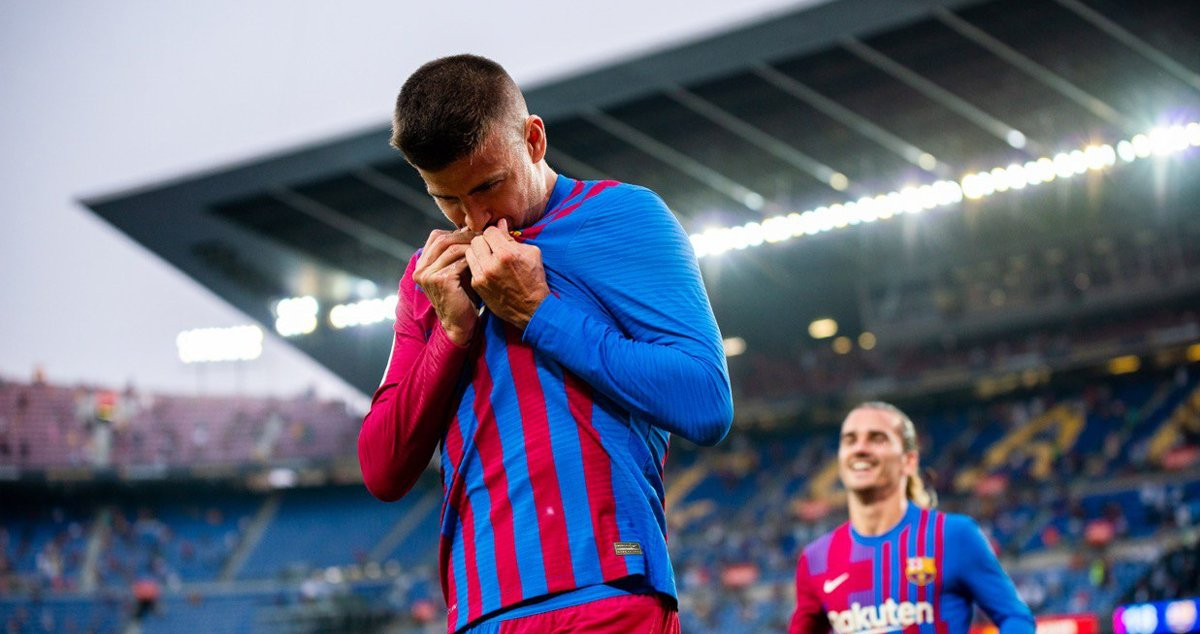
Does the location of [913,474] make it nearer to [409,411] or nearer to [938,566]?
[938,566]

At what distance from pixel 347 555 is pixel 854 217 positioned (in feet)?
57.1

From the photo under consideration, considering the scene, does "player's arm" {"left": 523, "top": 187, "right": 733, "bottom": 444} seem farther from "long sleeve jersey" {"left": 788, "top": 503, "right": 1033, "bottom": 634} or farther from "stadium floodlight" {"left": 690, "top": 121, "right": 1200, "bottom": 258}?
"stadium floodlight" {"left": 690, "top": 121, "right": 1200, "bottom": 258}

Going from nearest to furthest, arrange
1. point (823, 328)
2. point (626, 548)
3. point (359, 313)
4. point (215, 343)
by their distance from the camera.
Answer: point (626, 548) < point (359, 313) < point (823, 328) < point (215, 343)

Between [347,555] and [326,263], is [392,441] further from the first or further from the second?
[347,555]

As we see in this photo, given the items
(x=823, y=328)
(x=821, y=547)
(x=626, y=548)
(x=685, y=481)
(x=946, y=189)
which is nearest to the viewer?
(x=626, y=548)

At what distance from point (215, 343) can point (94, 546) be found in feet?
39.4

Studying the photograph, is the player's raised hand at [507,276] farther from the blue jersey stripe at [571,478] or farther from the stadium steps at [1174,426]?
the stadium steps at [1174,426]

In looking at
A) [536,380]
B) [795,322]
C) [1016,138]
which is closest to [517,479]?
[536,380]

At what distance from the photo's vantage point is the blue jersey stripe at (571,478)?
66.6 inches

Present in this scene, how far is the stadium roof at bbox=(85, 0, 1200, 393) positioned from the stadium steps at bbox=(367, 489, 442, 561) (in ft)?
23.6

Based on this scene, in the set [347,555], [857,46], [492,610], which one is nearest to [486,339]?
[492,610]

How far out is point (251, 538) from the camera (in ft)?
118

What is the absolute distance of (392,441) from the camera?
6.10 ft

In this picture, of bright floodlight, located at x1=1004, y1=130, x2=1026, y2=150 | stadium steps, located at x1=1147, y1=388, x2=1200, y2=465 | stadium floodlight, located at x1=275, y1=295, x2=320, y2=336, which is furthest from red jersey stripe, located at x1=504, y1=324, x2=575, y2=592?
stadium floodlight, located at x1=275, y1=295, x2=320, y2=336
